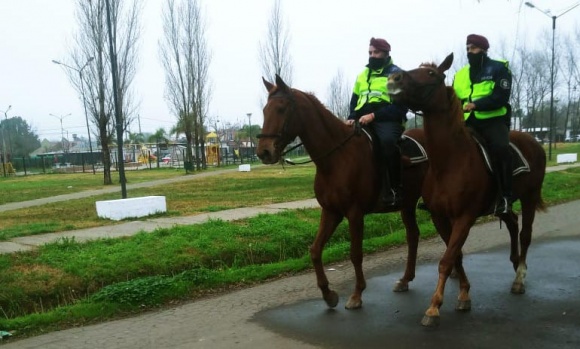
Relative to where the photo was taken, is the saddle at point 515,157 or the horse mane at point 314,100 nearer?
the saddle at point 515,157

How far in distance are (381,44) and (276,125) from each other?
1.75 meters

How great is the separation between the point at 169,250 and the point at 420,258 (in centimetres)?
384

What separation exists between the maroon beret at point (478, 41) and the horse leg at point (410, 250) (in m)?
2.00

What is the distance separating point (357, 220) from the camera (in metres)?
5.49

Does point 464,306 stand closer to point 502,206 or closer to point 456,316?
point 456,316

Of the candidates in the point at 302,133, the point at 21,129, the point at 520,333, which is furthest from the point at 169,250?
the point at 21,129

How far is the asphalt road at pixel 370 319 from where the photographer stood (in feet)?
15.0

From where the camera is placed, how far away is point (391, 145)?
5871 millimetres

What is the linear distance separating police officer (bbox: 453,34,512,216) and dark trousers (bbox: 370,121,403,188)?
0.79m

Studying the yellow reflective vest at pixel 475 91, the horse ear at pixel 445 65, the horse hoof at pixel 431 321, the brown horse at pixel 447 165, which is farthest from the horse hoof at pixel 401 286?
the horse ear at pixel 445 65

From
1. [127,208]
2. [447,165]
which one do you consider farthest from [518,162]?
[127,208]

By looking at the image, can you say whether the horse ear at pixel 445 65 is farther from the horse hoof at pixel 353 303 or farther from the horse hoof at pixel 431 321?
the horse hoof at pixel 353 303

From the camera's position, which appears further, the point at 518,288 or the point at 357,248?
the point at 518,288

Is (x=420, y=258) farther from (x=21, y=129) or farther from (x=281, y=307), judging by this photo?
(x=21, y=129)
